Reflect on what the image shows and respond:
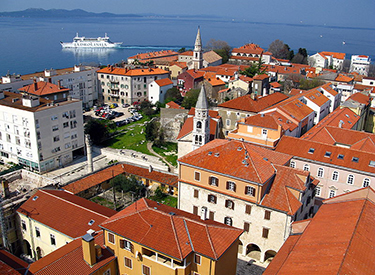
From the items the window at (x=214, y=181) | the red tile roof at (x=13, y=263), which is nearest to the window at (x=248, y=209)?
the window at (x=214, y=181)

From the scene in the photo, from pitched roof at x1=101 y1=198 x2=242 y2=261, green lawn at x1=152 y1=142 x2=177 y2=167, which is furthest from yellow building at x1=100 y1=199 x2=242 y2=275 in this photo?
green lawn at x1=152 y1=142 x2=177 y2=167

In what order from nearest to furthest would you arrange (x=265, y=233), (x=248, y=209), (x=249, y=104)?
(x=265, y=233) → (x=248, y=209) → (x=249, y=104)

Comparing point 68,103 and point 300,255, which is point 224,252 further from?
point 68,103

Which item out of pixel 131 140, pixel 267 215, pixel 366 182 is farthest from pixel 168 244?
pixel 131 140

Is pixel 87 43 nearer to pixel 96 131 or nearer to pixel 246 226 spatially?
pixel 96 131

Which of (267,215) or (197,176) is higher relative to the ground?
(197,176)

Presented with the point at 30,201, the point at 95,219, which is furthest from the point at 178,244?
the point at 30,201

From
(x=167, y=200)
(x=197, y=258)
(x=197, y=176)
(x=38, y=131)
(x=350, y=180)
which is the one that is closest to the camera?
(x=197, y=258)

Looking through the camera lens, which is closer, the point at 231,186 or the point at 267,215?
the point at 267,215
